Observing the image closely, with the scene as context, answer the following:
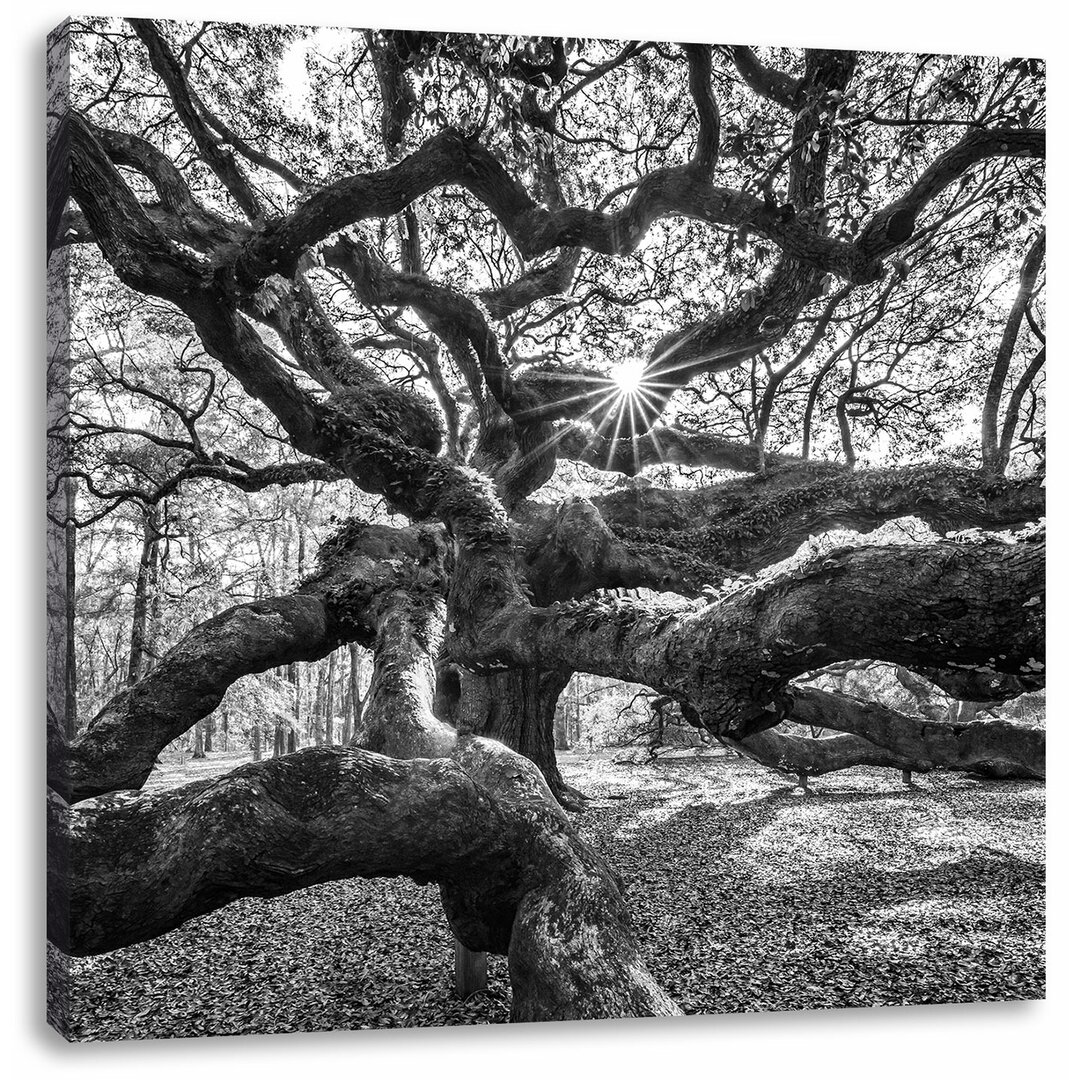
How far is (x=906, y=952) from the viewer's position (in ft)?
9.23

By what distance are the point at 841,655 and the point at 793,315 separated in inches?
79.9

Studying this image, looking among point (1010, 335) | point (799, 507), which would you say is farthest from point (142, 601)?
point (1010, 335)

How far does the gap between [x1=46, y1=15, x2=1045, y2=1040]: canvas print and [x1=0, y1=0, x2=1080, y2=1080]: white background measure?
2.8 inches

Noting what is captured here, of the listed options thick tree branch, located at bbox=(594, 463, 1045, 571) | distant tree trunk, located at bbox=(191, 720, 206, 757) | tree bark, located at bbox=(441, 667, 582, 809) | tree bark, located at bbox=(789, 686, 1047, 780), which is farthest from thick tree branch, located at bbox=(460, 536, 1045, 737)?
tree bark, located at bbox=(441, 667, 582, 809)

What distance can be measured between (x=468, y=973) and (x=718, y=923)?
1079mm

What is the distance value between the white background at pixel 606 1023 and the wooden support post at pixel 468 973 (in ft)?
0.38

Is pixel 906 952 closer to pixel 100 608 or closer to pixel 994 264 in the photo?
pixel 994 264

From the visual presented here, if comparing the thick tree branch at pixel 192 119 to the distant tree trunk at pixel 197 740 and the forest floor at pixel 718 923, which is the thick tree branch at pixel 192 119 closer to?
the distant tree trunk at pixel 197 740

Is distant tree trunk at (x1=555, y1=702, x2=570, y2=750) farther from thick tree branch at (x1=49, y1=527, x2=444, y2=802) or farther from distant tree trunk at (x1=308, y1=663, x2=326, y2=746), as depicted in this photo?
distant tree trunk at (x1=308, y1=663, x2=326, y2=746)

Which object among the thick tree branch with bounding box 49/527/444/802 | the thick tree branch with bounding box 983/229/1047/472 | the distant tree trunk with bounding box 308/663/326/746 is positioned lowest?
the distant tree trunk with bounding box 308/663/326/746

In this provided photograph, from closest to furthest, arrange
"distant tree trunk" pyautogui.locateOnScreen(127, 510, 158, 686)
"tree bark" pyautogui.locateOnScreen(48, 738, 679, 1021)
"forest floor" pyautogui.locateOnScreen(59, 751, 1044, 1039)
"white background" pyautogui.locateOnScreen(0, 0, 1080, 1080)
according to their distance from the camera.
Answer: "tree bark" pyautogui.locateOnScreen(48, 738, 679, 1021), "white background" pyautogui.locateOnScreen(0, 0, 1080, 1080), "forest floor" pyautogui.locateOnScreen(59, 751, 1044, 1039), "distant tree trunk" pyautogui.locateOnScreen(127, 510, 158, 686)

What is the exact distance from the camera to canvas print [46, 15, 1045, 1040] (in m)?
2.12

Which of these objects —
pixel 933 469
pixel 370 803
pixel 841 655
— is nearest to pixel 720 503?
pixel 933 469

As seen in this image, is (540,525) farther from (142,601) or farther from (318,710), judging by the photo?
(142,601)
